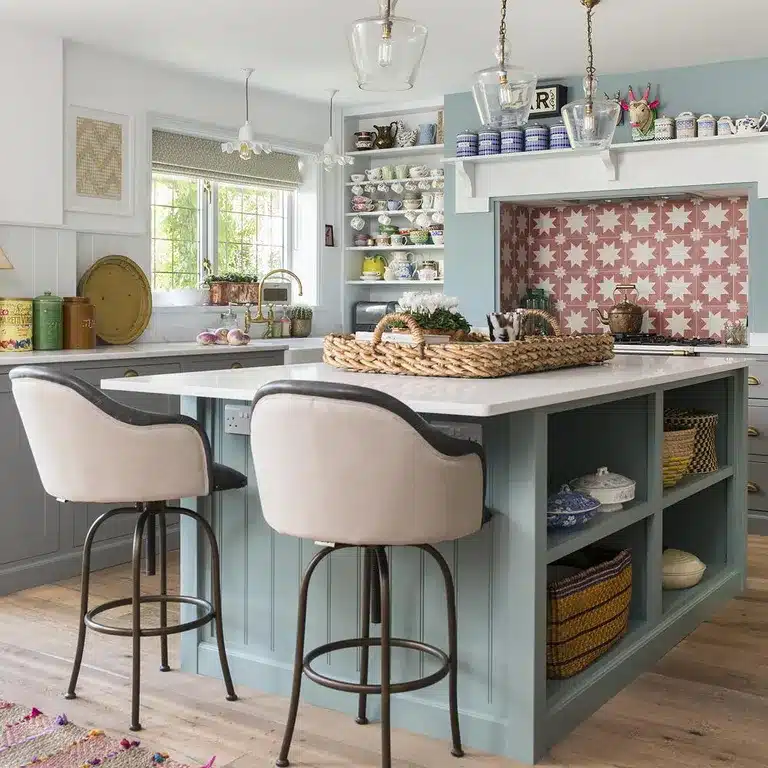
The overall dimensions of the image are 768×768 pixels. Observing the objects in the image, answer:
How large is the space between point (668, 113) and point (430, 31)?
1513 millimetres

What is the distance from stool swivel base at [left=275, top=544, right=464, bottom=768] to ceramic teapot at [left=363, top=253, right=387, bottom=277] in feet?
14.1

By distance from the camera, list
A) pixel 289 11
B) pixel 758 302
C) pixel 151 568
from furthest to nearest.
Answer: pixel 758 302 < pixel 289 11 < pixel 151 568

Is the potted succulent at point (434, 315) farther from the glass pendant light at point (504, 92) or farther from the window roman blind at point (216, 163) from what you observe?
the window roman blind at point (216, 163)

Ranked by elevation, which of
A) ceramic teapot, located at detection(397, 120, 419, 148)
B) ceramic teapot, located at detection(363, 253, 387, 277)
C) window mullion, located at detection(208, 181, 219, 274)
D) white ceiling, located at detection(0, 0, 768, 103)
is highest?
white ceiling, located at detection(0, 0, 768, 103)

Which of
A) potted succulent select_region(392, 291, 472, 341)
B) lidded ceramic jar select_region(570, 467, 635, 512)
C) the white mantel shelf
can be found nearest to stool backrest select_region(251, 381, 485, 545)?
lidded ceramic jar select_region(570, 467, 635, 512)

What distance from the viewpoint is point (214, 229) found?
6.27 meters

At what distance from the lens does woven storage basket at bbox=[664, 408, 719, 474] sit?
3.80 meters

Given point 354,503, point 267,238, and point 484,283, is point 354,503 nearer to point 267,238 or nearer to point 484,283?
point 484,283

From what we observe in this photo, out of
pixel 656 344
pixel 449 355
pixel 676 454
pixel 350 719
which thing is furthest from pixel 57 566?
pixel 656 344

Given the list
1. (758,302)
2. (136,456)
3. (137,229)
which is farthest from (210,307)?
(136,456)

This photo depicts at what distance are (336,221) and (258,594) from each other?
13.8ft

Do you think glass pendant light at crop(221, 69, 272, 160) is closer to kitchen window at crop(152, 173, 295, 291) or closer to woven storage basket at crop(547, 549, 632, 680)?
kitchen window at crop(152, 173, 295, 291)

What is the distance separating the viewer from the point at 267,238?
6.68m

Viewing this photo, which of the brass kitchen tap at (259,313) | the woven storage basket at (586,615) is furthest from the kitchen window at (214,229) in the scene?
the woven storage basket at (586,615)
